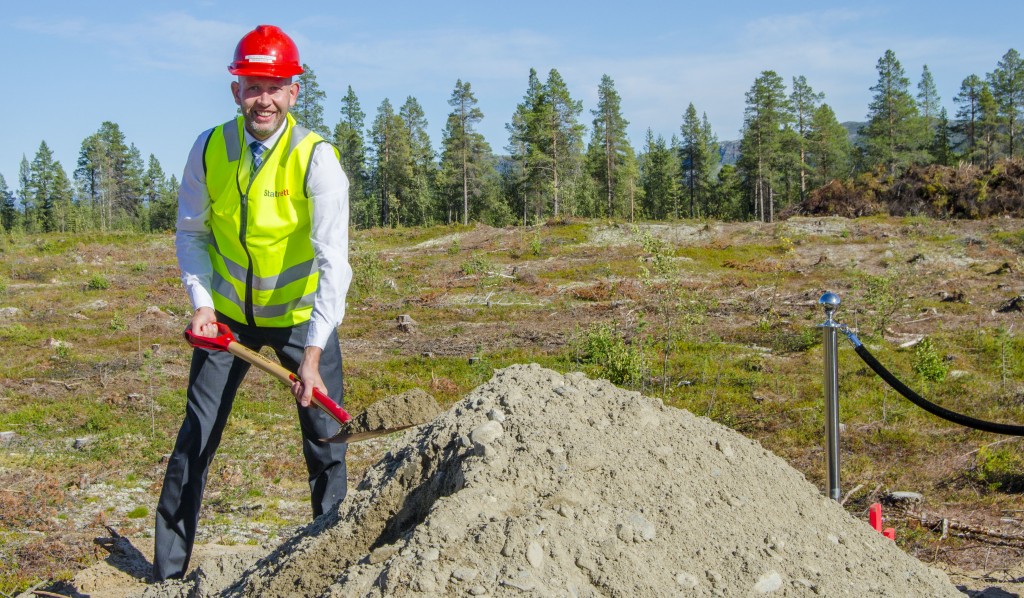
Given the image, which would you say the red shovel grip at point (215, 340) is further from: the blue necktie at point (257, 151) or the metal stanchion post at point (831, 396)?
the metal stanchion post at point (831, 396)

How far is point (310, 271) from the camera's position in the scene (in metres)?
3.54

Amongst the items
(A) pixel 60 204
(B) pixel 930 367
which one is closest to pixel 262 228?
(B) pixel 930 367

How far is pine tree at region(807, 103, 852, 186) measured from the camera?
189 ft

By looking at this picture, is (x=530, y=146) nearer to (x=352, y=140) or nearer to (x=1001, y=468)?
(x=352, y=140)

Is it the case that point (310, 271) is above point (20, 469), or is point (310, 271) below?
above

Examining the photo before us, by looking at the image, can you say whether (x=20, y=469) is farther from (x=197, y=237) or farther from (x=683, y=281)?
(x=683, y=281)

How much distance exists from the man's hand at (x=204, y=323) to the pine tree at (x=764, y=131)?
50.6m

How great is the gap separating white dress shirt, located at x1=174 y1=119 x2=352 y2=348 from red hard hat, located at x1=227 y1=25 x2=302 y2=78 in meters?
0.30

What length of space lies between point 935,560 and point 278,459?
16.9 ft

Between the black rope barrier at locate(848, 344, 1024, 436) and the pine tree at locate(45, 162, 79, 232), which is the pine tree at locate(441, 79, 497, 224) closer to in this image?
the pine tree at locate(45, 162, 79, 232)

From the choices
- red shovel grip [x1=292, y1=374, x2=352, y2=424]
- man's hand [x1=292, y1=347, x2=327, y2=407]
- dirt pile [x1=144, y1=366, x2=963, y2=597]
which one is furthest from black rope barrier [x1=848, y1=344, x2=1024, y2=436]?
man's hand [x1=292, y1=347, x2=327, y2=407]

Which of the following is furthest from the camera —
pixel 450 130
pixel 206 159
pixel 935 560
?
pixel 450 130

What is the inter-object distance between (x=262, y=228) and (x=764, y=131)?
173 ft

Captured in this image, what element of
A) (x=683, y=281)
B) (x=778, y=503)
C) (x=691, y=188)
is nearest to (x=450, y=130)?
(x=691, y=188)
